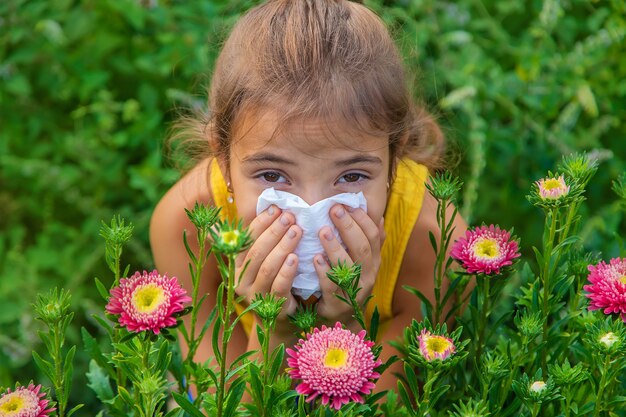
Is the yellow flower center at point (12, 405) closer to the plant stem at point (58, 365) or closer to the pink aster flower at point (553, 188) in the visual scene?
the plant stem at point (58, 365)

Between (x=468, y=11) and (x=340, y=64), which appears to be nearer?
(x=340, y=64)

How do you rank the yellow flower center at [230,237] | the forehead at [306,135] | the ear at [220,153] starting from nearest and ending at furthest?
the yellow flower center at [230,237] → the forehead at [306,135] → the ear at [220,153]

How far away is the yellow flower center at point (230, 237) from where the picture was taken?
2.64 feet

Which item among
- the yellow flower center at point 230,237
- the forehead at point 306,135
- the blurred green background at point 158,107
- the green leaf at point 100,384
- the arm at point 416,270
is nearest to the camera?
the yellow flower center at point 230,237

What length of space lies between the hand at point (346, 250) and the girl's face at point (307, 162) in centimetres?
4

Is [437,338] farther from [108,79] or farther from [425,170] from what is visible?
[108,79]

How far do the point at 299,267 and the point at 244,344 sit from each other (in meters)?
0.53

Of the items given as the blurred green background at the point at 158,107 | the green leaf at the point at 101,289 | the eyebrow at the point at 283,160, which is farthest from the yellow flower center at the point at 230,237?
the blurred green background at the point at 158,107

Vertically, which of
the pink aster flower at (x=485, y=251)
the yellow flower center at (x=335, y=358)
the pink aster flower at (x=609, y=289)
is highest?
the pink aster flower at (x=485, y=251)

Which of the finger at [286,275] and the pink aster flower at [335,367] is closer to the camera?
the pink aster flower at [335,367]

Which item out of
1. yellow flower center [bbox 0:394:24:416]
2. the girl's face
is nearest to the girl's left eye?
the girl's face

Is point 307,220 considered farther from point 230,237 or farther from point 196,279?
point 230,237

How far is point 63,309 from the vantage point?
3.11 ft

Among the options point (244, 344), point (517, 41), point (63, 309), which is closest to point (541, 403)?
point (63, 309)
